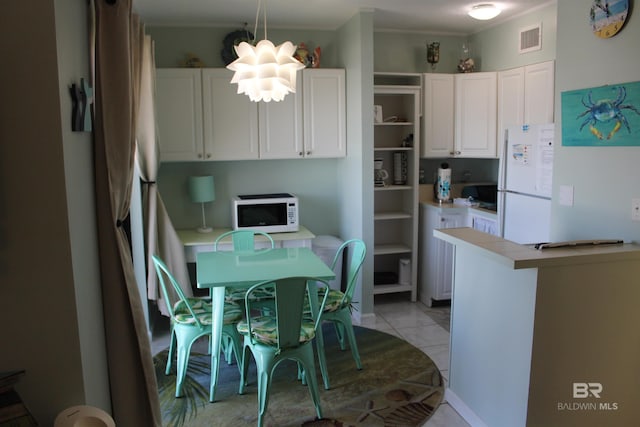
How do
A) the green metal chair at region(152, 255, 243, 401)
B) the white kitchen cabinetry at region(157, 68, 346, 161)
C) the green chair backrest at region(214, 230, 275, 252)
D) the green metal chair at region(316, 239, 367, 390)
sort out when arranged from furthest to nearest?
the white kitchen cabinetry at region(157, 68, 346, 161), the green chair backrest at region(214, 230, 275, 252), the green metal chair at region(316, 239, 367, 390), the green metal chair at region(152, 255, 243, 401)

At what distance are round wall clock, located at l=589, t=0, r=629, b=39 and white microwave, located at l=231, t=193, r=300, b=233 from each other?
2.63m

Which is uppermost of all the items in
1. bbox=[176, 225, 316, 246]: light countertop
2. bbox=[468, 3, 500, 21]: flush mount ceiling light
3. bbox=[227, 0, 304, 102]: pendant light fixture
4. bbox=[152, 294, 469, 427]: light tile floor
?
bbox=[468, 3, 500, 21]: flush mount ceiling light

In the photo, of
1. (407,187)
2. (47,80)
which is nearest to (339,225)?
(407,187)

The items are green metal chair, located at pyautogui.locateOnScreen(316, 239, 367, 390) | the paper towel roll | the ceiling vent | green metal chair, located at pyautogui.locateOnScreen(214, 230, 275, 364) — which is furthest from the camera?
the ceiling vent

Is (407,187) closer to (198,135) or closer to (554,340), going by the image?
(198,135)

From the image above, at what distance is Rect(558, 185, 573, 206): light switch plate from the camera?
9.73 feet

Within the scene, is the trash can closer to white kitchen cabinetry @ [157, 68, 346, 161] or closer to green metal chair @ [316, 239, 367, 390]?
white kitchen cabinetry @ [157, 68, 346, 161]

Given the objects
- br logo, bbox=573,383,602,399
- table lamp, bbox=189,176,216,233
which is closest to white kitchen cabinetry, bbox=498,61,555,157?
br logo, bbox=573,383,602,399

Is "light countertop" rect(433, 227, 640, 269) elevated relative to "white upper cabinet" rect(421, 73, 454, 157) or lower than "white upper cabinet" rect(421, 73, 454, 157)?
lower

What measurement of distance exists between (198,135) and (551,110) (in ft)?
9.33

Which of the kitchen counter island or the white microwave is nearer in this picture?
the kitchen counter island

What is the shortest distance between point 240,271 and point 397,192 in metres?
2.31

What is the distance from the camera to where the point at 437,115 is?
481 cm

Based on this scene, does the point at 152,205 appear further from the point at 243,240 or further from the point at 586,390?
the point at 586,390
